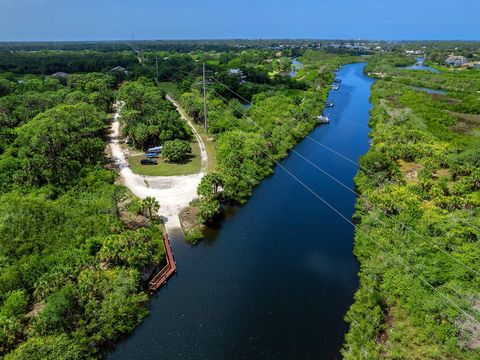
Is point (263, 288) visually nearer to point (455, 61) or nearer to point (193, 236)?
point (193, 236)

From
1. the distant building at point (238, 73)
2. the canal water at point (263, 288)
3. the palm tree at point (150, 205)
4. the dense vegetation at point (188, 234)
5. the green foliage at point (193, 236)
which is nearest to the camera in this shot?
the dense vegetation at point (188, 234)

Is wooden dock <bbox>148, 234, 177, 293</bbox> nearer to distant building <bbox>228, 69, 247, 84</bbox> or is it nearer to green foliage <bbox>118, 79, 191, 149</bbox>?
green foliage <bbox>118, 79, 191, 149</bbox>

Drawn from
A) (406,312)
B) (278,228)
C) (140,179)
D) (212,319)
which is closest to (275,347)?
(212,319)

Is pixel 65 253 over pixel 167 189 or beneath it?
over

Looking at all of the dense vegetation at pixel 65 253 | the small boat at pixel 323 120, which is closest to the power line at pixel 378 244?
the dense vegetation at pixel 65 253

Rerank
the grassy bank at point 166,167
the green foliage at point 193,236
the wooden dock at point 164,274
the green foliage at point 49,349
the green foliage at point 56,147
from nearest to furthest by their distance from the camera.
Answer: the green foliage at point 49,349
the wooden dock at point 164,274
the green foliage at point 193,236
the green foliage at point 56,147
the grassy bank at point 166,167

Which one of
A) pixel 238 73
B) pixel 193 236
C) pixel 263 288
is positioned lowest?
pixel 263 288

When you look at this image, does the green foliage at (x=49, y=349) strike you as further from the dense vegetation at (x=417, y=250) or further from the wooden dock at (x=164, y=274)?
the dense vegetation at (x=417, y=250)

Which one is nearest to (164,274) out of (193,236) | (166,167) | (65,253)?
(193,236)
